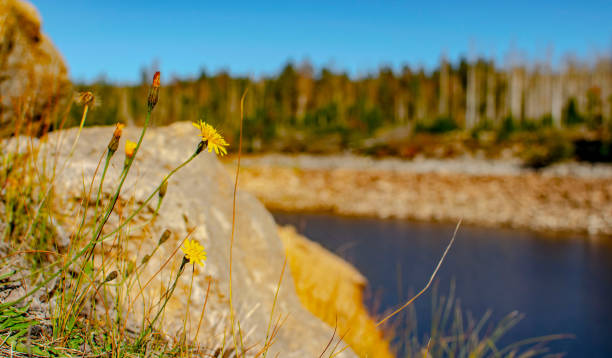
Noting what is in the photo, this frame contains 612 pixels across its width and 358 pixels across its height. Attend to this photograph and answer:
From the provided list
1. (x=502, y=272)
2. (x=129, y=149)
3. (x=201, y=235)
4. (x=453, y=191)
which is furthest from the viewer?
(x=453, y=191)

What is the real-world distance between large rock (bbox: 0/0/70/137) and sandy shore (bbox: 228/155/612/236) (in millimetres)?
10957

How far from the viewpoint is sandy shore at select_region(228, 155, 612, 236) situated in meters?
13.5

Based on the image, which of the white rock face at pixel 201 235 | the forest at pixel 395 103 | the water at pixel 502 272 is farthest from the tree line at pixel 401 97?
the white rock face at pixel 201 235

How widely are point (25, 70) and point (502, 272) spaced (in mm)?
8164

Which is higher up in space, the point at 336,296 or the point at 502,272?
the point at 336,296

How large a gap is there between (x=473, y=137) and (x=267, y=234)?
24359 millimetres

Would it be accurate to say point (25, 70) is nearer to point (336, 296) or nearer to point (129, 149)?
point (129, 149)

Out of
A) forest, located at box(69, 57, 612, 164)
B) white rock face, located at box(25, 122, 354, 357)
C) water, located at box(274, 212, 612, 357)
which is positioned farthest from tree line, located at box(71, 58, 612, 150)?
white rock face, located at box(25, 122, 354, 357)

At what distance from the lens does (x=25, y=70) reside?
2.13m

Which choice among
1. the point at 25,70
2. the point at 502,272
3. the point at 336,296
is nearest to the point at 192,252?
the point at 25,70

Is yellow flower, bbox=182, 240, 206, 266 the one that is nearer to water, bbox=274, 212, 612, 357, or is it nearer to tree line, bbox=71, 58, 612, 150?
water, bbox=274, 212, 612, 357

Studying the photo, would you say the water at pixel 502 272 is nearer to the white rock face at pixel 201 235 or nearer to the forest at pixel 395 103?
the white rock face at pixel 201 235

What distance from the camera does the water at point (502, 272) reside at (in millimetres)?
5906

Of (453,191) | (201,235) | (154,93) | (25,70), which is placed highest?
(25,70)
